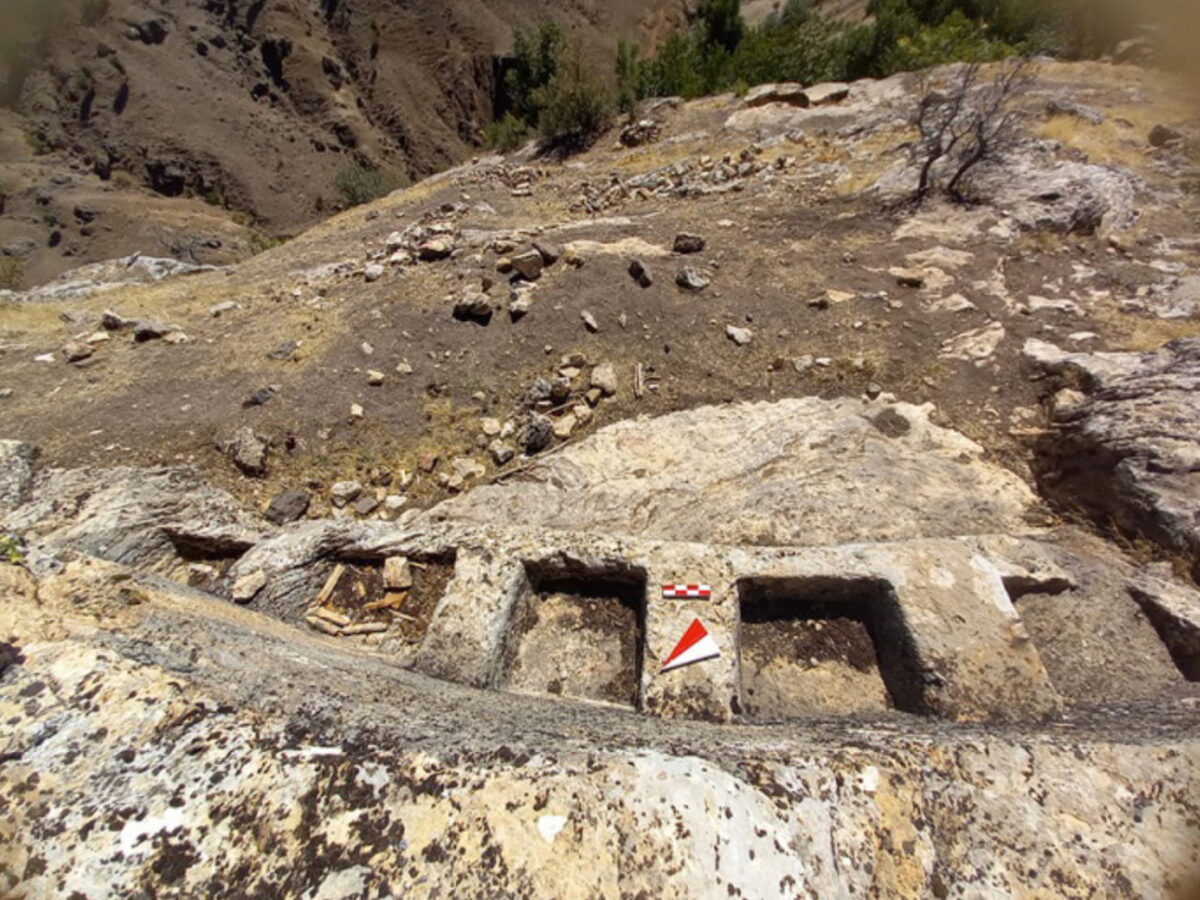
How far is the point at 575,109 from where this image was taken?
38.0 feet

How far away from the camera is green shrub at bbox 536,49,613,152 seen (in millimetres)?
11539

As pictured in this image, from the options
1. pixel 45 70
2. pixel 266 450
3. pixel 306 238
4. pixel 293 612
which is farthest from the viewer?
pixel 45 70

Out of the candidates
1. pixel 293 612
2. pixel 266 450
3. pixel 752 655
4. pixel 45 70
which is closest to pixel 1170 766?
pixel 752 655

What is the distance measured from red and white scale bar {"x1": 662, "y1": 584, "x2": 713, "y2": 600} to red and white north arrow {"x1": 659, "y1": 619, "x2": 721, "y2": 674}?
0.66 feet

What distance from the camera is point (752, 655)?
3.44m

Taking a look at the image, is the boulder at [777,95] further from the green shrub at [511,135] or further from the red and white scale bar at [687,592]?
the red and white scale bar at [687,592]

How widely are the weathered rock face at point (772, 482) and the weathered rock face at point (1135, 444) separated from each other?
16.2 inches

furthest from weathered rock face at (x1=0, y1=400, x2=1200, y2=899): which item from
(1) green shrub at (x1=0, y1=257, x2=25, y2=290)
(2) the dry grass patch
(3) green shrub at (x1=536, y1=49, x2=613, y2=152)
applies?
(1) green shrub at (x1=0, y1=257, x2=25, y2=290)

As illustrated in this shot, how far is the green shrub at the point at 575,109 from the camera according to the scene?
37.9 ft

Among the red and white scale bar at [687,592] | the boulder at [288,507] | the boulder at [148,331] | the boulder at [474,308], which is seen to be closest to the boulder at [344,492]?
the boulder at [288,507]

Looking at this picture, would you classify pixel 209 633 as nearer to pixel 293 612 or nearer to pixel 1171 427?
pixel 293 612

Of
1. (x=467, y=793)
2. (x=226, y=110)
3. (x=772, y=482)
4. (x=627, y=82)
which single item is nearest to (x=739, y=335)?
(x=772, y=482)

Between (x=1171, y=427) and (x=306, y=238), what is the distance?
12.0m

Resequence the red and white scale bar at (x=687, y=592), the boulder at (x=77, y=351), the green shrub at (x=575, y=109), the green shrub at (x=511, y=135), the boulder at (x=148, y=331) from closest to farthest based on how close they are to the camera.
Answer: the red and white scale bar at (x=687, y=592), the boulder at (x=77, y=351), the boulder at (x=148, y=331), the green shrub at (x=575, y=109), the green shrub at (x=511, y=135)
